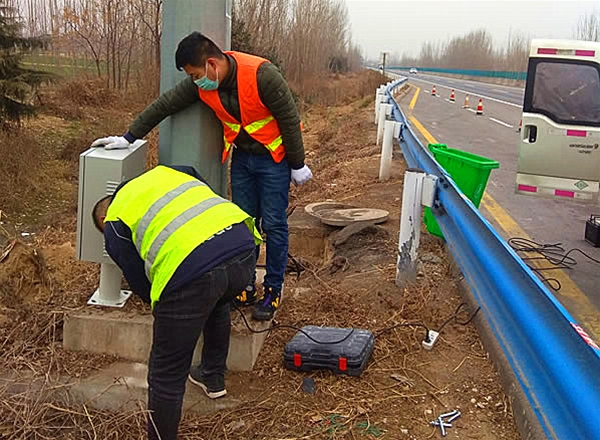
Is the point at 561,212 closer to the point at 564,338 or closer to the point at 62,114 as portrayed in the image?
the point at 564,338

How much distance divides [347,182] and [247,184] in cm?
543

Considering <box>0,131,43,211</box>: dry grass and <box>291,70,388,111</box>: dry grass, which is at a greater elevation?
<box>291,70,388,111</box>: dry grass

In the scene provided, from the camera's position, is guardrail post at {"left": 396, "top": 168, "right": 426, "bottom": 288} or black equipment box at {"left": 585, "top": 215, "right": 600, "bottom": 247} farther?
A: black equipment box at {"left": 585, "top": 215, "right": 600, "bottom": 247}

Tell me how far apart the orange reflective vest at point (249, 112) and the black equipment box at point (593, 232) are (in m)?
4.23

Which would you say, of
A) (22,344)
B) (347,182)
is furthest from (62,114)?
(22,344)

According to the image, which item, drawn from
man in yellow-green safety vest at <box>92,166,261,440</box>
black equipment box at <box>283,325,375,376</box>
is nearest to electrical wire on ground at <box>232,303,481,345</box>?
black equipment box at <box>283,325,375,376</box>

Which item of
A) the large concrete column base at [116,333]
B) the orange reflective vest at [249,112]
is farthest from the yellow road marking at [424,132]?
the large concrete column base at [116,333]

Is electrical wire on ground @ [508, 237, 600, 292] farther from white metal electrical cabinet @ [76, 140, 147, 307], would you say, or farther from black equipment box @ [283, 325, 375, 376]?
white metal electrical cabinet @ [76, 140, 147, 307]

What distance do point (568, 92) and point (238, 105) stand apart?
4.27 m

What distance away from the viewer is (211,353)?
343cm

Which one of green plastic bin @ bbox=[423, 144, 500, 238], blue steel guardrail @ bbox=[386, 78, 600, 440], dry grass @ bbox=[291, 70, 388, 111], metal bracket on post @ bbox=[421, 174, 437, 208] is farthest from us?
dry grass @ bbox=[291, 70, 388, 111]

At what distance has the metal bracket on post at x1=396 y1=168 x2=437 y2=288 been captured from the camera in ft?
14.7

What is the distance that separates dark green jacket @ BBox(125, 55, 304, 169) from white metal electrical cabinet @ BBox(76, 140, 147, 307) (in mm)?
212

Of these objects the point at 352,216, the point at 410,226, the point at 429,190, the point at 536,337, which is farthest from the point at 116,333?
the point at 352,216
